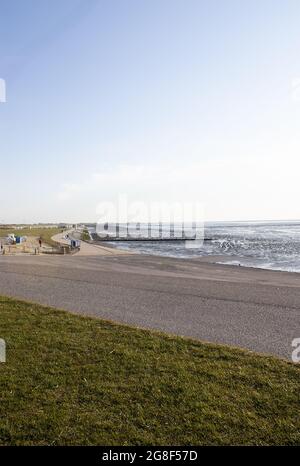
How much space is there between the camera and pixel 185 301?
11672mm

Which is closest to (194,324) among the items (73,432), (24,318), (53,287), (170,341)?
(170,341)

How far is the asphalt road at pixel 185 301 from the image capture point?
815 cm

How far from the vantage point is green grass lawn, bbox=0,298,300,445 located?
3951 mm

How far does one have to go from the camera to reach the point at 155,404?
180 inches

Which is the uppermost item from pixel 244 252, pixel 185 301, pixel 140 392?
pixel 140 392

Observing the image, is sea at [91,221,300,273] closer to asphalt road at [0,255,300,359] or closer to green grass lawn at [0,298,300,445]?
asphalt road at [0,255,300,359]

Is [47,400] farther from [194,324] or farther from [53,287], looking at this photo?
[53,287]

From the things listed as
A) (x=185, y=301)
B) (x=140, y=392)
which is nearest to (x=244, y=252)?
(x=185, y=301)

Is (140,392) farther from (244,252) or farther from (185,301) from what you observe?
(244,252)

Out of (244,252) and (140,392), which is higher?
(140,392)

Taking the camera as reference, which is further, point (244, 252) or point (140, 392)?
point (244, 252)

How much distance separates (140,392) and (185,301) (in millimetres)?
6950

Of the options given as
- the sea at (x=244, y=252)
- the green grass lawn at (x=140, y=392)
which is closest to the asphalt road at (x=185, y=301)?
the green grass lawn at (x=140, y=392)

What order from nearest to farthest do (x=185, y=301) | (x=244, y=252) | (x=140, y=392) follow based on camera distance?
(x=140, y=392)
(x=185, y=301)
(x=244, y=252)
